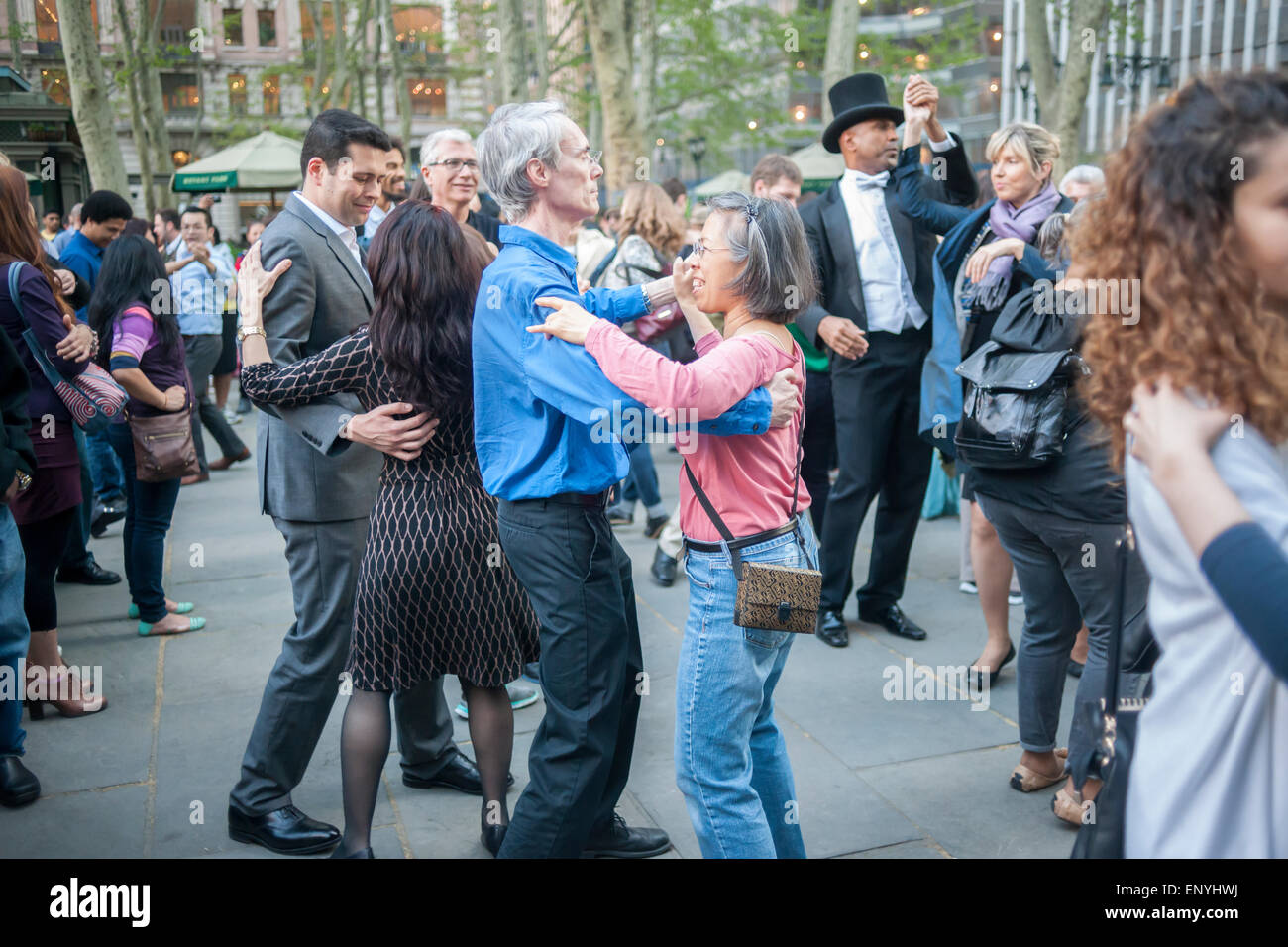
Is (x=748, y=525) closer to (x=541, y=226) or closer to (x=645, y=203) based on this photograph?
(x=541, y=226)

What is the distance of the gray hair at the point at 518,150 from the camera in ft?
9.35

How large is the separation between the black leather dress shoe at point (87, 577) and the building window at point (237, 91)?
36065 millimetres

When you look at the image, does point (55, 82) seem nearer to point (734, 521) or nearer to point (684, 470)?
point (684, 470)

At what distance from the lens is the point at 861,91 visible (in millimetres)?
5465

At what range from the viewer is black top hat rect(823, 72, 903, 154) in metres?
5.31

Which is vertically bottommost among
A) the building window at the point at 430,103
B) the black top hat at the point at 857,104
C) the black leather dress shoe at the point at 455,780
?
the black leather dress shoe at the point at 455,780

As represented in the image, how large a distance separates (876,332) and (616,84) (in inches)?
422

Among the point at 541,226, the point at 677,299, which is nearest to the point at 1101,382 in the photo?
the point at 677,299

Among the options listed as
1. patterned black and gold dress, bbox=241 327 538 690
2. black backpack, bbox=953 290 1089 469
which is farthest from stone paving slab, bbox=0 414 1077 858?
black backpack, bbox=953 290 1089 469

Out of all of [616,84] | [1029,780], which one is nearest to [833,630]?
[1029,780]

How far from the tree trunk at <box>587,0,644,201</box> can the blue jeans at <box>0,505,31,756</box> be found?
11.5m

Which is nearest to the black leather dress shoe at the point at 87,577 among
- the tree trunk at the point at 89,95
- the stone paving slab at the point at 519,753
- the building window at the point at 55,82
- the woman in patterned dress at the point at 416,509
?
the stone paving slab at the point at 519,753

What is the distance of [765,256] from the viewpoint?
8.52 ft

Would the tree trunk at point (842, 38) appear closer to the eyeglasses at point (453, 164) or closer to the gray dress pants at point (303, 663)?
the eyeglasses at point (453, 164)
